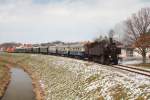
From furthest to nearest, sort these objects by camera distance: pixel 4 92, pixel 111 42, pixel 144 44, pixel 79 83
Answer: pixel 144 44
pixel 111 42
pixel 4 92
pixel 79 83

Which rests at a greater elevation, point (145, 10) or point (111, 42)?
point (145, 10)

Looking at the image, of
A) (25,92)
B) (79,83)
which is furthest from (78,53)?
(79,83)

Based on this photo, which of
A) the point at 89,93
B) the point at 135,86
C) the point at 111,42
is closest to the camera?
the point at 135,86

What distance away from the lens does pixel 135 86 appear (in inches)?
1004

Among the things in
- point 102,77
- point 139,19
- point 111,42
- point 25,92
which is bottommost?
point 25,92

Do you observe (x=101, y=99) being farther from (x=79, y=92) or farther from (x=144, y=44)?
Answer: (x=144, y=44)

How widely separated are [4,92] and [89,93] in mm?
18969

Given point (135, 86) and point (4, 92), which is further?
point (4, 92)

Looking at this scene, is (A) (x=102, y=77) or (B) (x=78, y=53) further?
(B) (x=78, y=53)

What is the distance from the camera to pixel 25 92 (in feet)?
155

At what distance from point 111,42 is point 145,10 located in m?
36.5

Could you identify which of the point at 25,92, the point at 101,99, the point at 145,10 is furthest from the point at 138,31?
the point at 101,99

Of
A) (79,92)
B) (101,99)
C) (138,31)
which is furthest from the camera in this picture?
(138,31)

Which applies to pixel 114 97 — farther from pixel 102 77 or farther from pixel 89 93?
pixel 102 77
